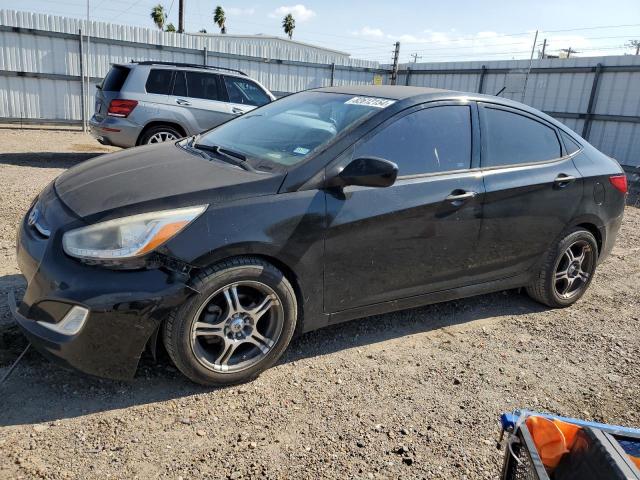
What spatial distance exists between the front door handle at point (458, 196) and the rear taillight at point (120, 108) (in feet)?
22.0

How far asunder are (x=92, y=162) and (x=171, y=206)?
119 centimetres

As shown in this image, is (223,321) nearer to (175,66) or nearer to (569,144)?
(569,144)

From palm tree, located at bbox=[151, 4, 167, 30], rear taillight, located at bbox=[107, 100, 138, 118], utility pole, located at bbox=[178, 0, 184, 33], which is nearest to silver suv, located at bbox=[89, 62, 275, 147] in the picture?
A: rear taillight, located at bbox=[107, 100, 138, 118]

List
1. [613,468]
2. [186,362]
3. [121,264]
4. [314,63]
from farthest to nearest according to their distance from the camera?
[314,63] < [186,362] < [121,264] < [613,468]

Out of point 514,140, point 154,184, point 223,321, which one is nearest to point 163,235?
point 154,184

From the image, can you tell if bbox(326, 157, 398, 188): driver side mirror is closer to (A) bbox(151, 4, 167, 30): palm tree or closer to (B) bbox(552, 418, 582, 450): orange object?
(B) bbox(552, 418, 582, 450): orange object

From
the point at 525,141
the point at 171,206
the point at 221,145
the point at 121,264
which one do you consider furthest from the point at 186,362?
the point at 525,141

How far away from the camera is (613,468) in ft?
4.66

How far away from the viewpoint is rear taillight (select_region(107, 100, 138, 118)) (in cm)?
849

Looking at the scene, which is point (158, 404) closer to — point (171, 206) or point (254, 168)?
point (171, 206)

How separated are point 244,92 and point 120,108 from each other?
2.31 m

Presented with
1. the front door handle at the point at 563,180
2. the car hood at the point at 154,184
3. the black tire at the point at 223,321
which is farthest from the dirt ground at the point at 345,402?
the front door handle at the point at 563,180

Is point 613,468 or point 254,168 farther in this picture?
point 254,168

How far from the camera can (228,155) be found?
3.34 m
